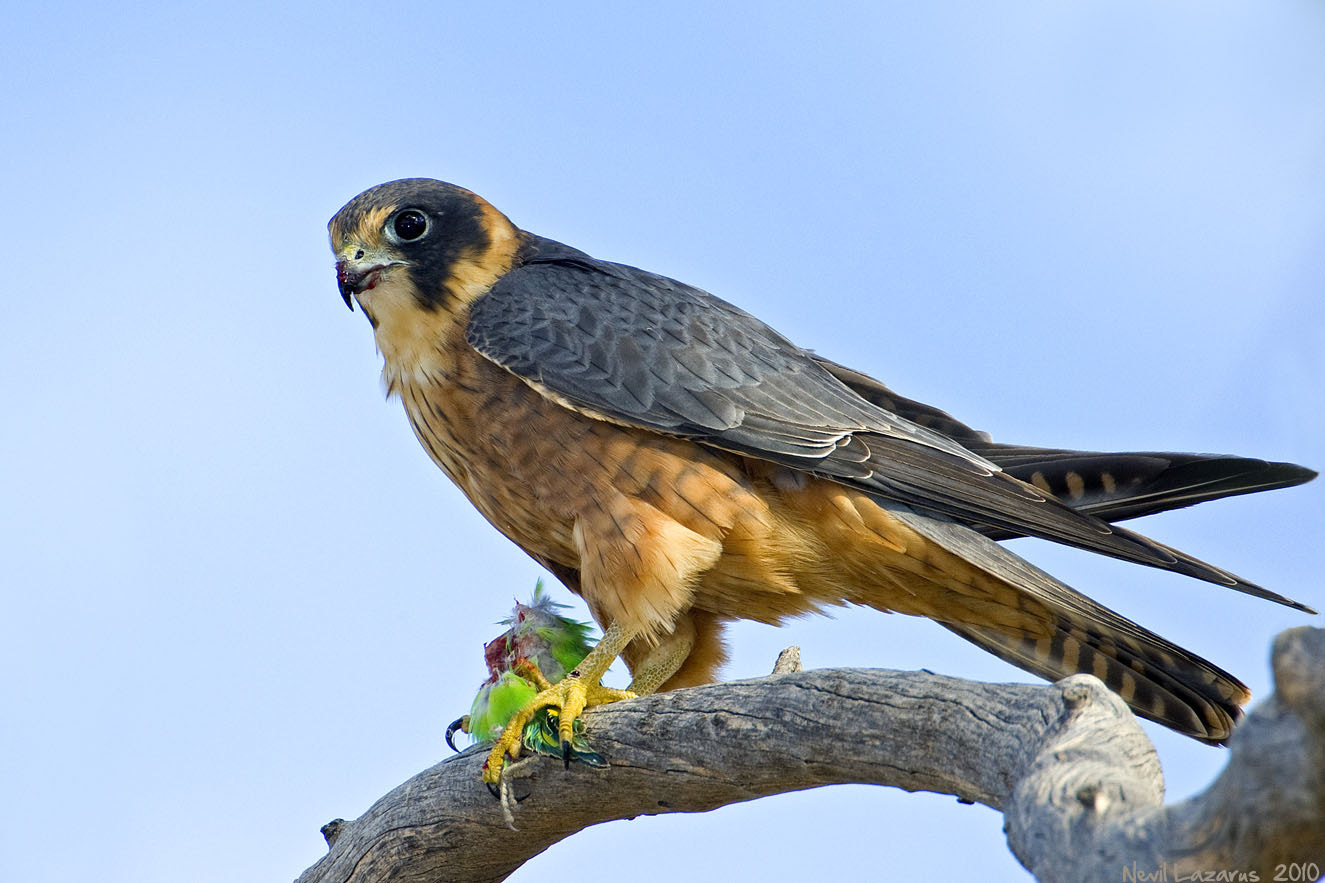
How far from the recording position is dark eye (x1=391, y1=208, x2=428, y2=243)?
3.66 metres


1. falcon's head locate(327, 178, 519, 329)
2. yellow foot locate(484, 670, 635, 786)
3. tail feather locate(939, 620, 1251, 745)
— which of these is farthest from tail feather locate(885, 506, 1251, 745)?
falcon's head locate(327, 178, 519, 329)

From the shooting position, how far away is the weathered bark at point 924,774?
1450mm

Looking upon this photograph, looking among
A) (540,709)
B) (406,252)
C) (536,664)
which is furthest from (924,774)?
(406,252)

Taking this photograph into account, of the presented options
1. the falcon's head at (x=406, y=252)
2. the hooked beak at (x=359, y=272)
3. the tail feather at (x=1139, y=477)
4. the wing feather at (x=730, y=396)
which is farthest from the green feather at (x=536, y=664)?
the tail feather at (x=1139, y=477)

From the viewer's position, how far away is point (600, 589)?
126 inches

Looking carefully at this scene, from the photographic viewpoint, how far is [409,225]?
12.1 ft

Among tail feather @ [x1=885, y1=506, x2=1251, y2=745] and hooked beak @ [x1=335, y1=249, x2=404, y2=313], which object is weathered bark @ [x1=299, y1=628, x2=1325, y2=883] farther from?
hooked beak @ [x1=335, y1=249, x2=404, y2=313]

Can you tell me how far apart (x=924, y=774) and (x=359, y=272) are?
7.23 ft

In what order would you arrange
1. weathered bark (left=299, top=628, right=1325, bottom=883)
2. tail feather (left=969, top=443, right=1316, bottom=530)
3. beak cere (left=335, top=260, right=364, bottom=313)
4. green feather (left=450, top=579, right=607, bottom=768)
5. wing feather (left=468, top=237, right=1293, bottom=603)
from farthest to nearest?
A: beak cere (left=335, top=260, right=364, bottom=313)
wing feather (left=468, top=237, right=1293, bottom=603)
tail feather (left=969, top=443, right=1316, bottom=530)
green feather (left=450, top=579, right=607, bottom=768)
weathered bark (left=299, top=628, right=1325, bottom=883)

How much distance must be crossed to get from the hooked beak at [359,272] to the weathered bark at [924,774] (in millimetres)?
1418

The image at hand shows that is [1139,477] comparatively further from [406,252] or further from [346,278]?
[346,278]

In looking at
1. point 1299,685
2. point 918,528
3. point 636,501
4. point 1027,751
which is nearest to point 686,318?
point 636,501

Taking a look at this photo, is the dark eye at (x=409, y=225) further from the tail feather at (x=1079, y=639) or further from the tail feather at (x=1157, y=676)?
the tail feather at (x=1157, y=676)

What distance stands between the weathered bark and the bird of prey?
0.23m
